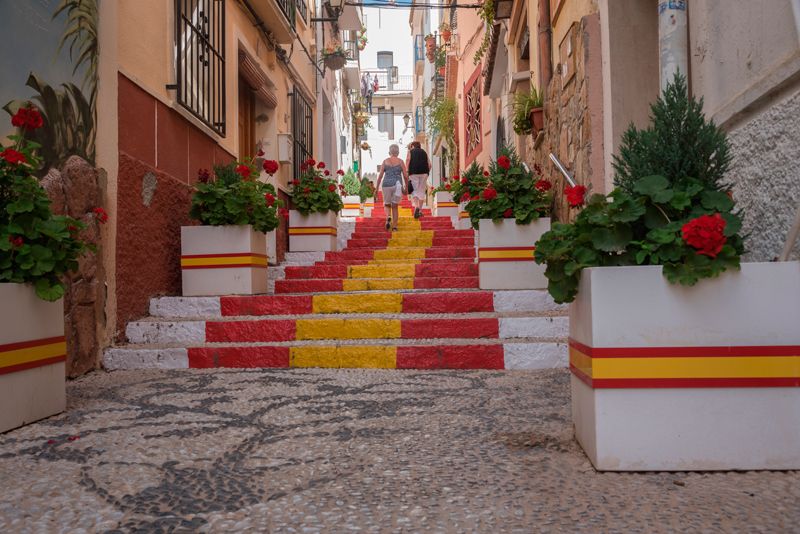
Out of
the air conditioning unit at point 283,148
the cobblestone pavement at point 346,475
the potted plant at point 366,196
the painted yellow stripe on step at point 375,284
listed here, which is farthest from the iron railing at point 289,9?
the potted plant at point 366,196

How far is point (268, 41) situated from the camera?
8.70 metres

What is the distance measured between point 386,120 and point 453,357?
33233mm

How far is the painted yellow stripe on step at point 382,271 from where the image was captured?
6.72m

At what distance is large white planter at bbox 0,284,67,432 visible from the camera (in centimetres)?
278

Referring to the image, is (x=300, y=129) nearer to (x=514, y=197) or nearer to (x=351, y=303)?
(x=514, y=197)

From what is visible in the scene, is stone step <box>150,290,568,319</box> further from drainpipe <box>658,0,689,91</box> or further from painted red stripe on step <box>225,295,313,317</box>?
drainpipe <box>658,0,689,91</box>

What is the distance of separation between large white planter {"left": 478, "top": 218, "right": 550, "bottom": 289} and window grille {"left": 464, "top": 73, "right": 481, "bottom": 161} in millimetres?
7907

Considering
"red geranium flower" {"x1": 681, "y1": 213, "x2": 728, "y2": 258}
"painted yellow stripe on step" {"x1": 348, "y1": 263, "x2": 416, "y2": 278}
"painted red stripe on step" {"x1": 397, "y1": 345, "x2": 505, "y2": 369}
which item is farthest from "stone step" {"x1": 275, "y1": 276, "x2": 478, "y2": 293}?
"red geranium flower" {"x1": 681, "y1": 213, "x2": 728, "y2": 258}

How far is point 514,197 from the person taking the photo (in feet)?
19.0

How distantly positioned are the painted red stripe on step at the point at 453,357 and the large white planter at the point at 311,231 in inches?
182

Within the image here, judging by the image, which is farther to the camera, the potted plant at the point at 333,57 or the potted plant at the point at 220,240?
the potted plant at the point at 333,57

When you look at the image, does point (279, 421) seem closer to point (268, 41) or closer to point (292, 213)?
point (292, 213)

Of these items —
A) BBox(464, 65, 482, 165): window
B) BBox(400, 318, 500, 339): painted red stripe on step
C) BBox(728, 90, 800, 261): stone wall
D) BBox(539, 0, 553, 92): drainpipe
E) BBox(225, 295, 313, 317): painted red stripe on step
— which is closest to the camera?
BBox(728, 90, 800, 261): stone wall

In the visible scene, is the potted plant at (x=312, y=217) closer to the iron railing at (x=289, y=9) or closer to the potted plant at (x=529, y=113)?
the iron railing at (x=289, y=9)
